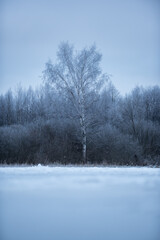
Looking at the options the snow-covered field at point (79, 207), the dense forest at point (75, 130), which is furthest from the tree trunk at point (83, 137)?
the snow-covered field at point (79, 207)

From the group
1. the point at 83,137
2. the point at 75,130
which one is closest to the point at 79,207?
the point at 83,137

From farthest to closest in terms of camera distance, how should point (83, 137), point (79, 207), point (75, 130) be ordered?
point (75, 130), point (83, 137), point (79, 207)

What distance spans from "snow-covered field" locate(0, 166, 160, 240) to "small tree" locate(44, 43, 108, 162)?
357 inches

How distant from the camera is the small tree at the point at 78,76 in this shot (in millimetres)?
13781

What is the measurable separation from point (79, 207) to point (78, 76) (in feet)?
38.2

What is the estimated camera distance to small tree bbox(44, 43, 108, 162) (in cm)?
1378

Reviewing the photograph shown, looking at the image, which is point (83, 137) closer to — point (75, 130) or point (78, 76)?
point (75, 130)

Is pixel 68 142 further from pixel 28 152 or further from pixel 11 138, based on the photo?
pixel 11 138

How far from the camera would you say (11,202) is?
141 inches

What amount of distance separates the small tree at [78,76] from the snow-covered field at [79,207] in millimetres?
9076

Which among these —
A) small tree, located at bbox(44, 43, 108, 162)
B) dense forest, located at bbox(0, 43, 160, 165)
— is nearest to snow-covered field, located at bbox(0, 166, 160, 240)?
dense forest, located at bbox(0, 43, 160, 165)

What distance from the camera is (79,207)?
338 cm

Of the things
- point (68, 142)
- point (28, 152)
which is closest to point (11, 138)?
point (28, 152)

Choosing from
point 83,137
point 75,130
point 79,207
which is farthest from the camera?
point 75,130
